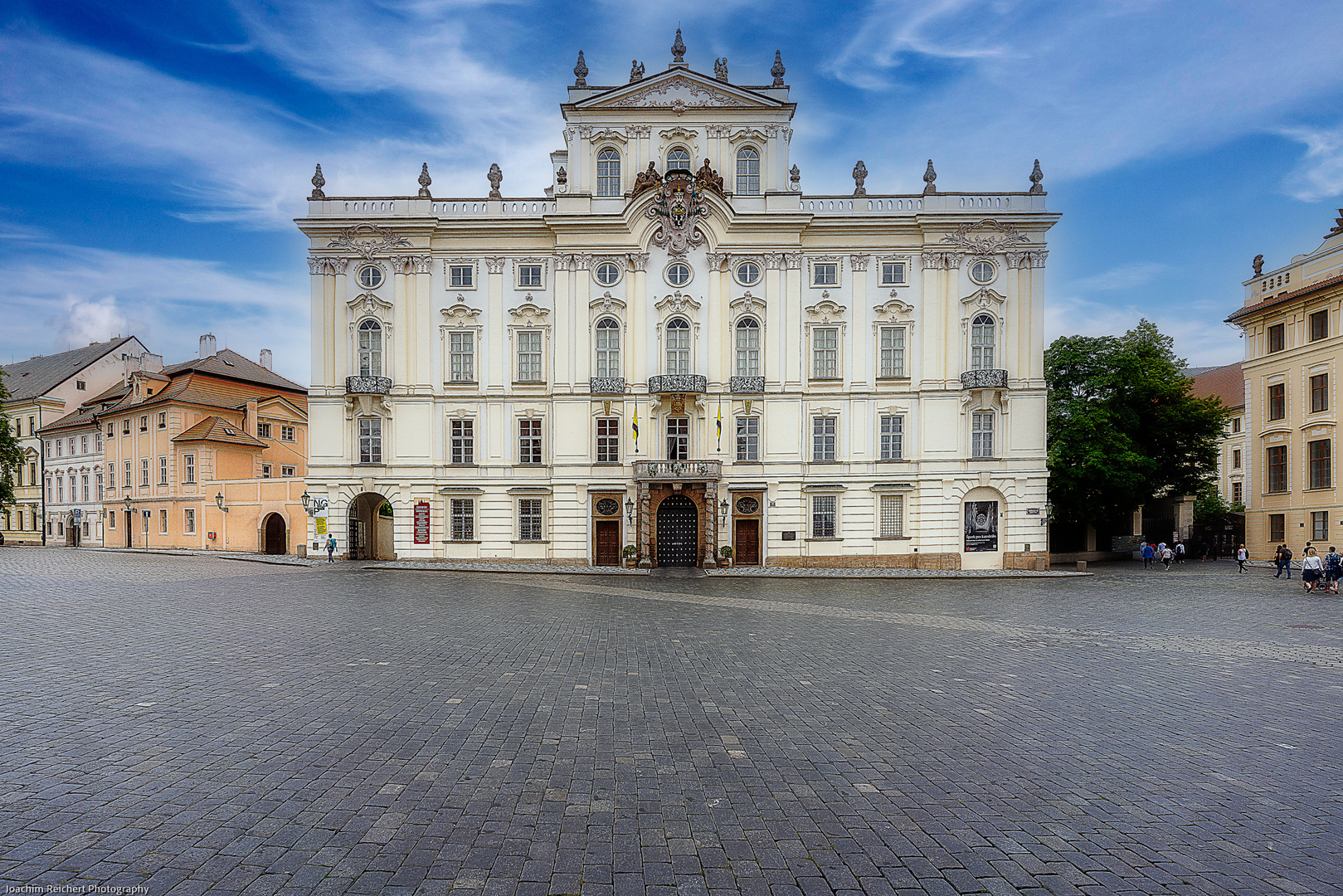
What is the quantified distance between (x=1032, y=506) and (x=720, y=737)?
32.4 m

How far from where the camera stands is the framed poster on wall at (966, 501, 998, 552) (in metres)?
35.1

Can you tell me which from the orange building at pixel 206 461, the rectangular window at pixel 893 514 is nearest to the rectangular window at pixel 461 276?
the orange building at pixel 206 461

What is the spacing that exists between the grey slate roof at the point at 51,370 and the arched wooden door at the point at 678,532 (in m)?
60.5

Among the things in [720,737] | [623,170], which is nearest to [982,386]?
[623,170]

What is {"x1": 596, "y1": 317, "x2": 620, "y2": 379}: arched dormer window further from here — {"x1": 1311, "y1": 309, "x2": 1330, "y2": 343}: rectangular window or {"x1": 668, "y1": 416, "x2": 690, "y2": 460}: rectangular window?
{"x1": 1311, "y1": 309, "x2": 1330, "y2": 343}: rectangular window

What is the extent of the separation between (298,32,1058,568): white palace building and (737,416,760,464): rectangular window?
0.10m

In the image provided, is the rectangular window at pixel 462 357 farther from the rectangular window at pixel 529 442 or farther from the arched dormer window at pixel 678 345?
the arched dormer window at pixel 678 345

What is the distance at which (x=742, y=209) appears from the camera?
116 ft

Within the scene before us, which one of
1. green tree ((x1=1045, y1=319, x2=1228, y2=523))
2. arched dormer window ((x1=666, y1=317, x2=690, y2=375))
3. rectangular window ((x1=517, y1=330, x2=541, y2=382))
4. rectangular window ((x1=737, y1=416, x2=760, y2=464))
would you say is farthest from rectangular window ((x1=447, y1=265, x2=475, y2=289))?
green tree ((x1=1045, y1=319, x2=1228, y2=523))

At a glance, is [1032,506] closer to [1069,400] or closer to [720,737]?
[1069,400]

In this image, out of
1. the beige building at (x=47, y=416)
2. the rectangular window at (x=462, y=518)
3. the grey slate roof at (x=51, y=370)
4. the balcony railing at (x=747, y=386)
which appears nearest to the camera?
the balcony railing at (x=747, y=386)

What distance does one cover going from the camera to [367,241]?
116ft

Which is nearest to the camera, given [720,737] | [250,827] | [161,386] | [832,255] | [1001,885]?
[1001,885]

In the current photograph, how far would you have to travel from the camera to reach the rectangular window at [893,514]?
115 feet
